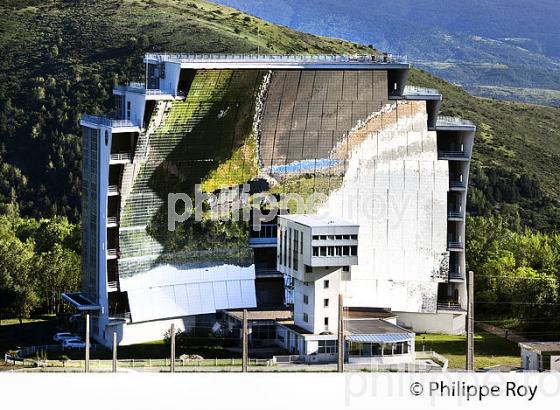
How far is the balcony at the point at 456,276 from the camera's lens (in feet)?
230

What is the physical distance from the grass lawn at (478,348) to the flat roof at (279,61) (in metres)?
13.0

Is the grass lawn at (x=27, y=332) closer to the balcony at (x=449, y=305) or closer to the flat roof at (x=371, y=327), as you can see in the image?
the flat roof at (x=371, y=327)

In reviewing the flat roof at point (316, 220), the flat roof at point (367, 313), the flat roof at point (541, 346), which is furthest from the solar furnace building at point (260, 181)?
the flat roof at point (541, 346)

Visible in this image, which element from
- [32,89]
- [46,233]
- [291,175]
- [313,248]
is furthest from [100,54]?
[313,248]

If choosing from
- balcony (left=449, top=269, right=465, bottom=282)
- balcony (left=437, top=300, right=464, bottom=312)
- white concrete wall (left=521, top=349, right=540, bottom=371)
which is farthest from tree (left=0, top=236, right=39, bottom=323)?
white concrete wall (left=521, top=349, right=540, bottom=371)

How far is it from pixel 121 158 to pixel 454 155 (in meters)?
16.6

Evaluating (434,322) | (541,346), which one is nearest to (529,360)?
(541,346)

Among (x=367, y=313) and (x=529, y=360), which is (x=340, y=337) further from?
(x=367, y=313)

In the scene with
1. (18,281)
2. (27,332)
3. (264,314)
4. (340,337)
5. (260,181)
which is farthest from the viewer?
(18,281)

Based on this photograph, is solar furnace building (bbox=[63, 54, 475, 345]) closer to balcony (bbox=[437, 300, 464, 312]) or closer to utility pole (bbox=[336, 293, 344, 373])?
balcony (bbox=[437, 300, 464, 312])

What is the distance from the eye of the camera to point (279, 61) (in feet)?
216

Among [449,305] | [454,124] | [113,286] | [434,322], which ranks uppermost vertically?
[454,124]

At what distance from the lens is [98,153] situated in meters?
64.2

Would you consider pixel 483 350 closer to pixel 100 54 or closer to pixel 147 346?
pixel 147 346
